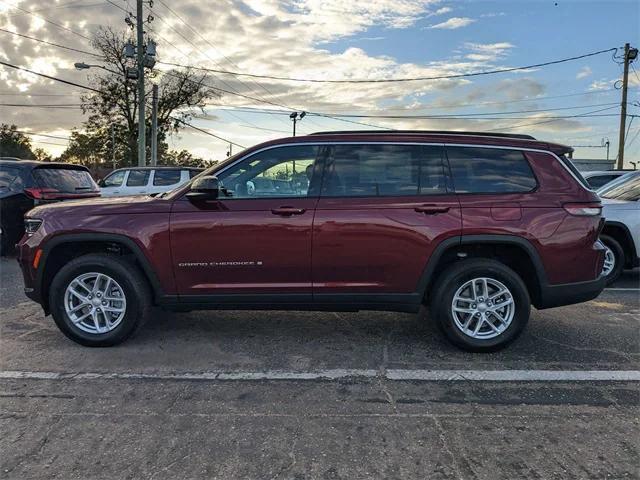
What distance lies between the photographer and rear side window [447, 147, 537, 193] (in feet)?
14.1

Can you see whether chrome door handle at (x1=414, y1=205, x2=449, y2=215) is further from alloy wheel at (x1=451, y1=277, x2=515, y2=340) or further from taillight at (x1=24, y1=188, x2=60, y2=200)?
taillight at (x1=24, y1=188, x2=60, y2=200)

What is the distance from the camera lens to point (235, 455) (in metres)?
2.79

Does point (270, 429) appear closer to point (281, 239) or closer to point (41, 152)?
point (281, 239)

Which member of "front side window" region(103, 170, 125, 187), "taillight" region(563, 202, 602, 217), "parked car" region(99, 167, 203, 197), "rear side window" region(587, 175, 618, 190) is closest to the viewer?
"taillight" region(563, 202, 602, 217)

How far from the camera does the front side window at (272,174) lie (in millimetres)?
4301

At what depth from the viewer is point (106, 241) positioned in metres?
4.34

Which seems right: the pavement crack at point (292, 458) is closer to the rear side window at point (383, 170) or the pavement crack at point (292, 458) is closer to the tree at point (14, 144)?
the rear side window at point (383, 170)

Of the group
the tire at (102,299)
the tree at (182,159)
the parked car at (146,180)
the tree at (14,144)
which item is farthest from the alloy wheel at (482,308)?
the tree at (14,144)

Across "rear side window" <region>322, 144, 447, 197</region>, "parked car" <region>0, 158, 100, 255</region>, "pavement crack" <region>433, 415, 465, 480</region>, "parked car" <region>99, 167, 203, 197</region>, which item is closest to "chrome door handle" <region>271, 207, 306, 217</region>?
"rear side window" <region>322, 144, 447, 197</region>

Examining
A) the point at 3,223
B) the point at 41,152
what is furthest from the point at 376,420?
the point at 41,152

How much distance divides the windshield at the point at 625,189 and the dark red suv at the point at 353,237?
3711 millimetres

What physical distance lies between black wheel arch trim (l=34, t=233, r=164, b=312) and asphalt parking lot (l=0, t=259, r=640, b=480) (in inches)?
23.2

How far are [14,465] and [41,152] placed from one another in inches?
3372

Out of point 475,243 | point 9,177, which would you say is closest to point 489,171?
point 475,243
